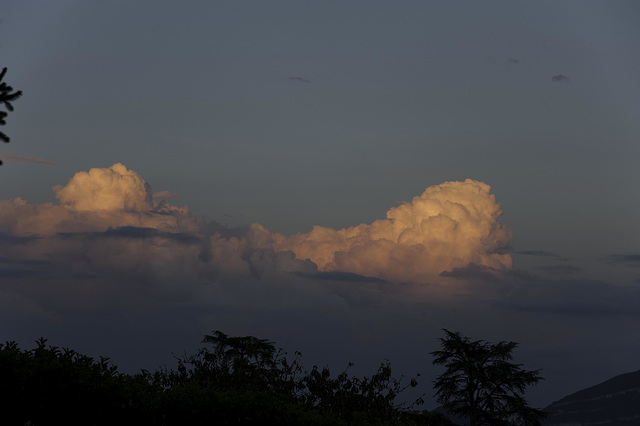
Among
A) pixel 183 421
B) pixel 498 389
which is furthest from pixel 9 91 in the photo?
pixel 498 389

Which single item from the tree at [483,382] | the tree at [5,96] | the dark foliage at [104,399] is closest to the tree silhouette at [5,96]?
the tree at [5,96]

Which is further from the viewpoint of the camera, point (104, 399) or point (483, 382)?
point (483, 382)

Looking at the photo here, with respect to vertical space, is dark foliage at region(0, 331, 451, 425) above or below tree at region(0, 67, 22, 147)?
below

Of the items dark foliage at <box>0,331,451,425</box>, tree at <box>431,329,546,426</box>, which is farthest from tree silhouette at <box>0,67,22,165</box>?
tree at <box>431,329,546,426</box>

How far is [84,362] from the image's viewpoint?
60.7ft

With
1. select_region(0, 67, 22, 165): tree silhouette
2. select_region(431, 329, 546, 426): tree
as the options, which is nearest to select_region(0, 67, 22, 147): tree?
select_region(0, 67, 22, 165): tree silhouette

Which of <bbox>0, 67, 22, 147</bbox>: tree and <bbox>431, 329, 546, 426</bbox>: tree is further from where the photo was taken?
<bbox>431, 329, 546, 426</bbox>: tree

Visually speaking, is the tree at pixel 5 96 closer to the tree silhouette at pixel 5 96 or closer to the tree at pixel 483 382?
the tree silhouette at pixel 5 96

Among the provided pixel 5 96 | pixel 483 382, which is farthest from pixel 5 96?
pixel 483 382

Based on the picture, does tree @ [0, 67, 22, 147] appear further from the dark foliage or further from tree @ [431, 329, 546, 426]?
tree @ [431, 329, 546, 426]

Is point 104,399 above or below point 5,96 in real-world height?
below

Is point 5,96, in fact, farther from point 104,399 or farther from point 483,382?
point 483,382

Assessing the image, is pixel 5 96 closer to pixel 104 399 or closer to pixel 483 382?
pixel 104 399

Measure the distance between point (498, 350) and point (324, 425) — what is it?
2409 centimetres
